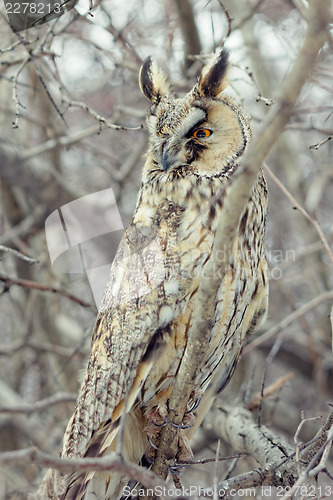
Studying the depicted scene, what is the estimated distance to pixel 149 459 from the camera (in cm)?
217

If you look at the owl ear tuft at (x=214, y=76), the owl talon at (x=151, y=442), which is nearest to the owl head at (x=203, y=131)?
the owl ear tuft at (x=214, y=76)

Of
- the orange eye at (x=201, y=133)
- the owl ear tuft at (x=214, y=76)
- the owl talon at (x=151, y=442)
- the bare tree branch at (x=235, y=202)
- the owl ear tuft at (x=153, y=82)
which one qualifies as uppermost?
the owl ear tuft at (x=153, y=82)

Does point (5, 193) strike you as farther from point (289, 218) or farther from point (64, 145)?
point (289, 218)

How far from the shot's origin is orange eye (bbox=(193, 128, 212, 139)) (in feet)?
7.21

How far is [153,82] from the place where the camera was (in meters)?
2.35

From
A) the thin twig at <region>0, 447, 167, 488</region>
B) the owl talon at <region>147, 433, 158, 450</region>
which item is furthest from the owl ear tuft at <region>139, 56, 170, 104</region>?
the thin twig at <region>0, 447, 167, 488</region>

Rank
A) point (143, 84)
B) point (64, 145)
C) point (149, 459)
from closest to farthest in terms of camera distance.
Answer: point (149, 459) < point (143, 84) < point (64, 145)

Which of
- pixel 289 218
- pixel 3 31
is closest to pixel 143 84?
pixel 3 31

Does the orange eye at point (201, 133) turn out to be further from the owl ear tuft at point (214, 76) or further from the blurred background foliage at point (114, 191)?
the blurred background foliage at point (114, 191)

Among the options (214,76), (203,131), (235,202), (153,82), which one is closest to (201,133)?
(203,131)

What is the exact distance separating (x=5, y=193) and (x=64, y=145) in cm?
90

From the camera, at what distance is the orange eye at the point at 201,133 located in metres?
2.20

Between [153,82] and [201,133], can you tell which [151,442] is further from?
[153,82]

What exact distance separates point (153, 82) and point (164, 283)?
0.96 m
